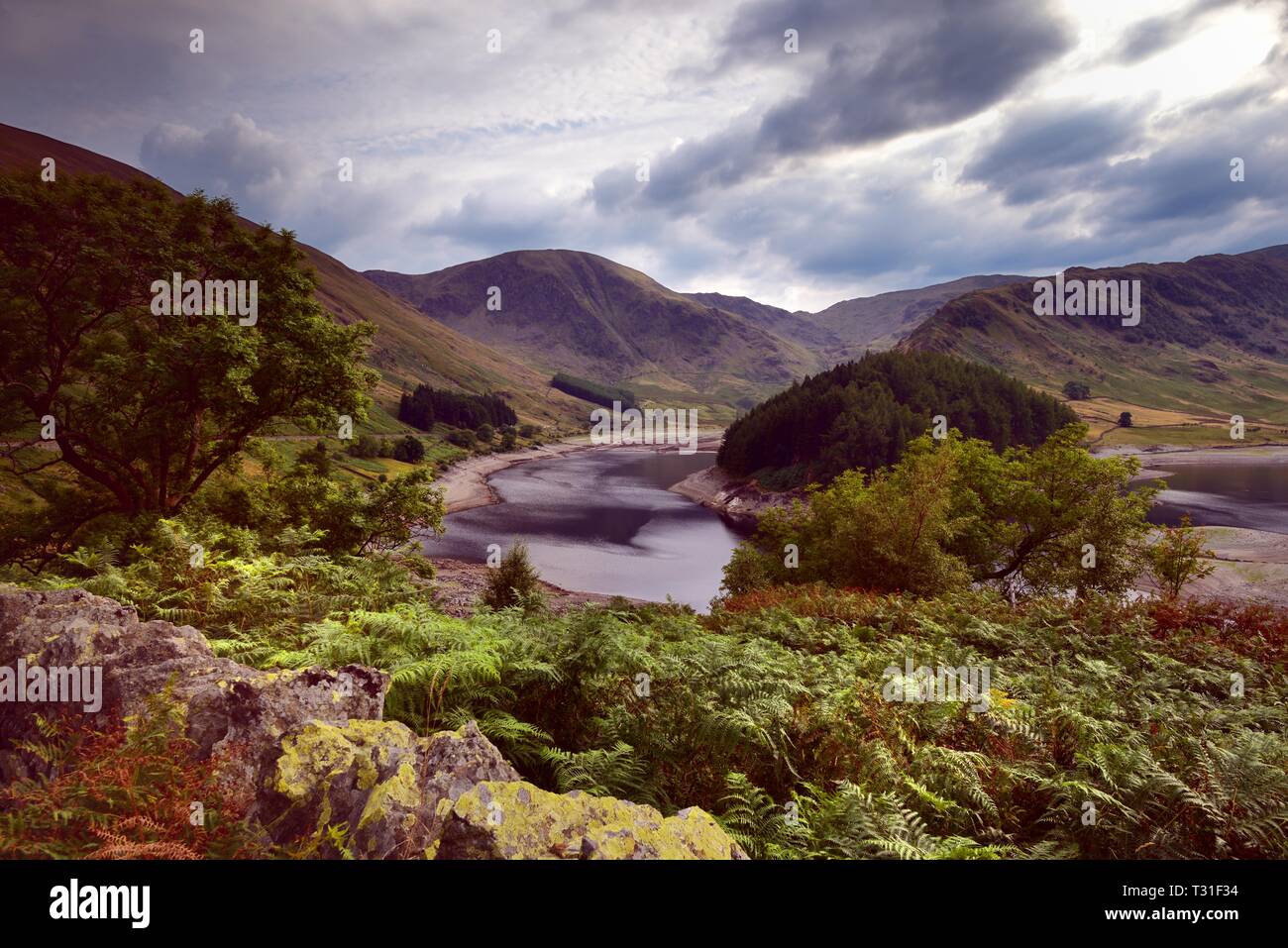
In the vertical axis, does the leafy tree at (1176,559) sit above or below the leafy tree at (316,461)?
below

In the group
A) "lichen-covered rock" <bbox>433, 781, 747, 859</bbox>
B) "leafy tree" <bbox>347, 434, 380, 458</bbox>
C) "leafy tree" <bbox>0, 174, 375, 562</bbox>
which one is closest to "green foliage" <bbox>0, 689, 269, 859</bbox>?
"lichen-covered rock" <bbox>433, 781, 747, 859</bbox>

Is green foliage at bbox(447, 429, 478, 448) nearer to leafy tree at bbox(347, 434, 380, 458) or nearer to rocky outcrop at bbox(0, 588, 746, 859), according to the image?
leafy tree at bbox(347, 434, 380, 458)

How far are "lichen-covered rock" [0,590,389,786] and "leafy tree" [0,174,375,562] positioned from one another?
1063cm

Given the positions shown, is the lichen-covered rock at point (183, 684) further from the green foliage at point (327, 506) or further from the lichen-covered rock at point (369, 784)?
the green foliage at point (327, 506)

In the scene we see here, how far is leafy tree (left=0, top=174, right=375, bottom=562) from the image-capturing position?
14.5 metres

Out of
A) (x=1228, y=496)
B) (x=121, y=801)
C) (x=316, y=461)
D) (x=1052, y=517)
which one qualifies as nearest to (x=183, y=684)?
(x=121, y=801)

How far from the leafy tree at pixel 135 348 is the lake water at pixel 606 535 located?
853 inches

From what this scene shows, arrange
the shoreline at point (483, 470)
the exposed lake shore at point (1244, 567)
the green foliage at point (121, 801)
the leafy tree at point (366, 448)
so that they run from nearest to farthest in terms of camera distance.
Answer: the green foliage at point (121, 801), the exposed lake shore at point (1244, 567), the shoreline at point (483, 470), the leafy tree at point (366, 448)

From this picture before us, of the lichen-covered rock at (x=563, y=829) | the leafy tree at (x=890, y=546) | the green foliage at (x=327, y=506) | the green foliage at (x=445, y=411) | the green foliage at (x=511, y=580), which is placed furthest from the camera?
the green foliage at (x=445, y=411)

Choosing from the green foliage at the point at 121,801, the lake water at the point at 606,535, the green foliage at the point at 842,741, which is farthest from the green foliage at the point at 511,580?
the green foliage at the point at 121,801

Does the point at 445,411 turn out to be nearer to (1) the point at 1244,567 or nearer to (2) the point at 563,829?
(1) the point at 1244,567

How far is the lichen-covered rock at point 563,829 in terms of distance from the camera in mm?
3180

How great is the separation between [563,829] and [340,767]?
5.47ft
